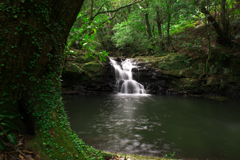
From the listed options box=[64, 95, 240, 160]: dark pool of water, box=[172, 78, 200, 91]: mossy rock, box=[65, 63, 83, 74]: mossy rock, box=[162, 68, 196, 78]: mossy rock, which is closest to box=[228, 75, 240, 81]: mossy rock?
box=[172, 78, 200, 91]: mossy rock

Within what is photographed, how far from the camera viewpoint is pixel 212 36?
15219 mm

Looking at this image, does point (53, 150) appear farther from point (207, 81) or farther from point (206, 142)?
point (207, 81)

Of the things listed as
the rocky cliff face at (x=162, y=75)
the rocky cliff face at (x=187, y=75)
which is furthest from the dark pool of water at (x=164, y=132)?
the rocky cliff face at (x=162, y=75)

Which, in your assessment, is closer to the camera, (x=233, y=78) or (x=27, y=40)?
(x=27, y=40)

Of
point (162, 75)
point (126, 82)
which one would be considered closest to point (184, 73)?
point (162, 75)

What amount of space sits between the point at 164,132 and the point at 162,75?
994 centimetres

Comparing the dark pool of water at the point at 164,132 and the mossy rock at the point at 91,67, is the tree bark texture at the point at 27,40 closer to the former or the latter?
the dark pool of water at the point at 164,132

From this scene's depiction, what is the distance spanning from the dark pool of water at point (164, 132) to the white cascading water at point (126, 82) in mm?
6575

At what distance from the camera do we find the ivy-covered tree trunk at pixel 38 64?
1.69 metres

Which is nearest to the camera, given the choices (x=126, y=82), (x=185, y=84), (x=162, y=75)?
(x=185, y=84)

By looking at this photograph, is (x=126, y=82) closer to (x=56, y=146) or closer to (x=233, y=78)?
(x=233, y=78)

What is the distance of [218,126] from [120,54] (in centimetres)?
1926

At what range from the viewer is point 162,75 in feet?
47.7

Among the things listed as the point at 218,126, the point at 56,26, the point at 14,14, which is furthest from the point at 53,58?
the point at 218,126
